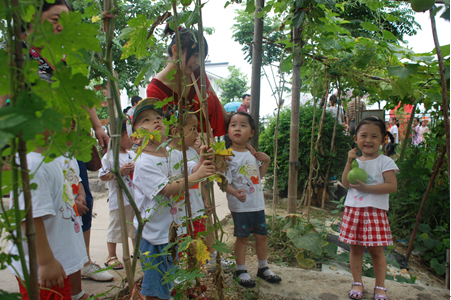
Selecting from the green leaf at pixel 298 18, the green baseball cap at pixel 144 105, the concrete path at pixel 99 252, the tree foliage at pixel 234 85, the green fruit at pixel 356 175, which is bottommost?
the concrete path at pixel 99 252

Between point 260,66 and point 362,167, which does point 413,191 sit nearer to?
point 362,167

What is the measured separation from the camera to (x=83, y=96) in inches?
23.5

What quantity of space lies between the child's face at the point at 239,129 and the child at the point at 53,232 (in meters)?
1.29

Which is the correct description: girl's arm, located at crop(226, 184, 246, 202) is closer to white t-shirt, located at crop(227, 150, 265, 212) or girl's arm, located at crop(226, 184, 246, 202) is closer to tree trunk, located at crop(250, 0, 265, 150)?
white t-shirt, located at crop(227, 150, 265, 212)

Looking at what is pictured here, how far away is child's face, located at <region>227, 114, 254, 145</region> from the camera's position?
240 cm

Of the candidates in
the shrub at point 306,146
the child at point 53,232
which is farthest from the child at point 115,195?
the shrub at point 306,146

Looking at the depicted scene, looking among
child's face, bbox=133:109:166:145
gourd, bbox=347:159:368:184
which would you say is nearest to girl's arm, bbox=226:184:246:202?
child's face, bbox=133:109:166:145

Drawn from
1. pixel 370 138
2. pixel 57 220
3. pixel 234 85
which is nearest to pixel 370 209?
pixel 370 138

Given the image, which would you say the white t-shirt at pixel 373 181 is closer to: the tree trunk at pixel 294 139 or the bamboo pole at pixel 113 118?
the tree trunk at pixel 294 139

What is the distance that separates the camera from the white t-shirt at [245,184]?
7.65ft

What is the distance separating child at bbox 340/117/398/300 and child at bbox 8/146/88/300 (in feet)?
5.86

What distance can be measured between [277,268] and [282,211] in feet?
6.89

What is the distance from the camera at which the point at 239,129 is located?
240cm

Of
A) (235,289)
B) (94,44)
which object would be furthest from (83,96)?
(235,289)
